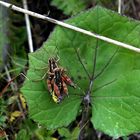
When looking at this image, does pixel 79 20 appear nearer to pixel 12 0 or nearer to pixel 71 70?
pixel 71 70

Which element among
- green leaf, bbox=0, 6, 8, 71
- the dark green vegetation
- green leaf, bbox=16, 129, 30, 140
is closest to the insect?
the dark green vegetation

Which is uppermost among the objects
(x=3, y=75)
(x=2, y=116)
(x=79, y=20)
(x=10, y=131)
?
(x=79, y=20)

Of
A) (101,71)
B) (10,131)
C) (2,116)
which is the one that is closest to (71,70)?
(101,71)

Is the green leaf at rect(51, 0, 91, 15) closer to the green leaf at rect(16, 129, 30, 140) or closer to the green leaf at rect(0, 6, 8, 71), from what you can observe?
the green leaf at rect(0, 6, 8, 71)

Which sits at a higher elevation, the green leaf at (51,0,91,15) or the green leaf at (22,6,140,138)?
the green leaf at (51,0,91,15)

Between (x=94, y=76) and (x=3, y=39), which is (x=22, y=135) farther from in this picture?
(x=3, y=39)

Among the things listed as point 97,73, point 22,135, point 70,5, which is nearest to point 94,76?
point 97,73
